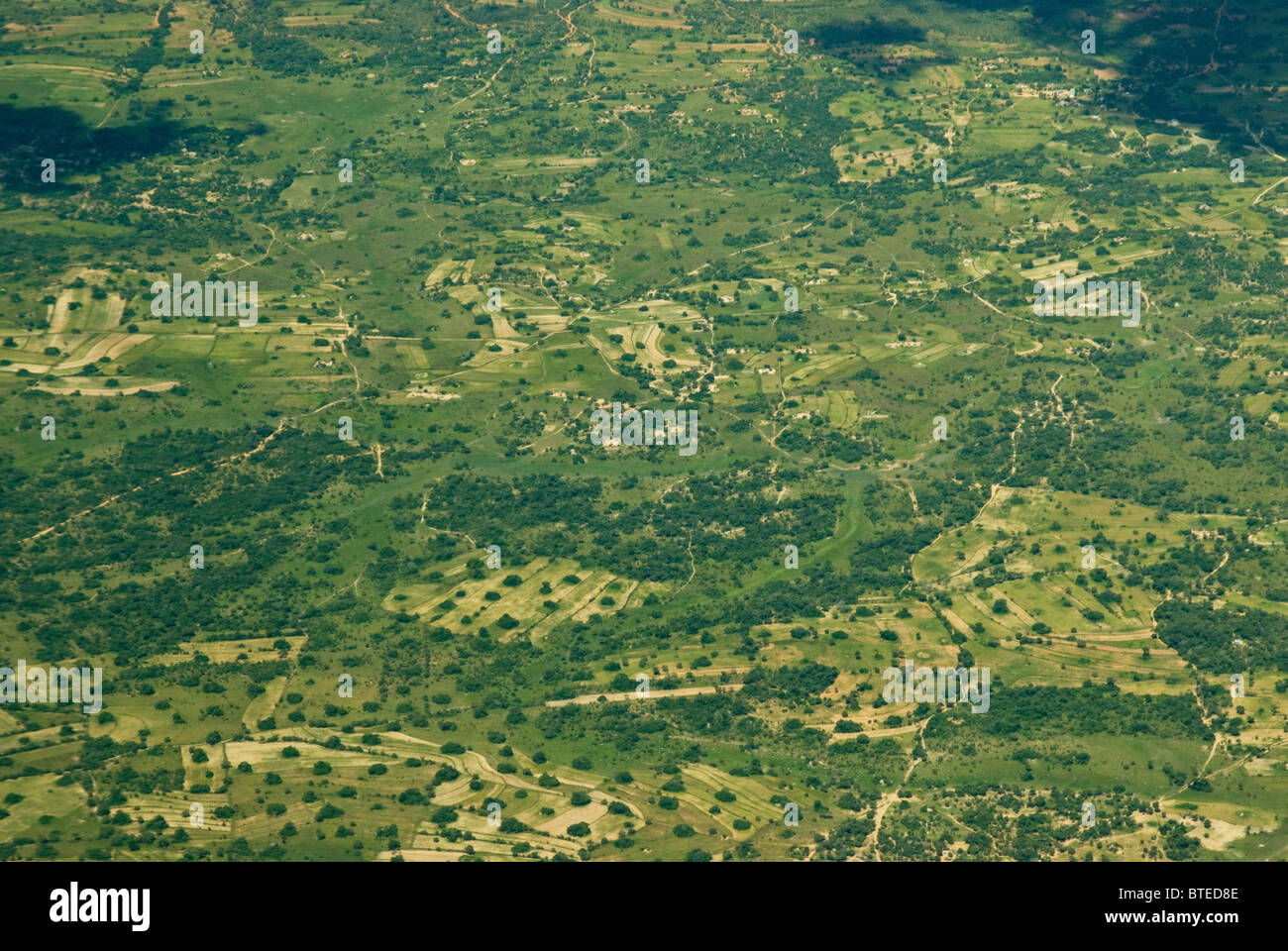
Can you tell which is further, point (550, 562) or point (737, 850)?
point (550, 562)

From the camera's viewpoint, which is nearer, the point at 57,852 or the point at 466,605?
the point at 57,852

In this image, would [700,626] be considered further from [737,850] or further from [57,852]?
[57,852]

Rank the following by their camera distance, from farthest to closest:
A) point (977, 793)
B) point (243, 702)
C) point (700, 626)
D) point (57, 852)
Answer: point (700, 626)
point (243, 702)
point (977, 793)
point (57, 852)

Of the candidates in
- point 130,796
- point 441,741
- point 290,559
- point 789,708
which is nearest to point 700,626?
point 789,708

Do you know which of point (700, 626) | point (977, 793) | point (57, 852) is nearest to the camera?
point (57, 852)

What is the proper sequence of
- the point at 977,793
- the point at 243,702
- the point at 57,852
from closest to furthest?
1. the point at 57,852
2. the point at 977,793
3. the point at 243,702

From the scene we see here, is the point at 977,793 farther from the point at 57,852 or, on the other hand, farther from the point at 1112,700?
the point at 57,852

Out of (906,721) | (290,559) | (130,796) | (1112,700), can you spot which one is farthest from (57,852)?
(1112,700)

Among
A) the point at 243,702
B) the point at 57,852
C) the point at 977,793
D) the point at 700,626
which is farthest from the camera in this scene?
the point at 700,626
